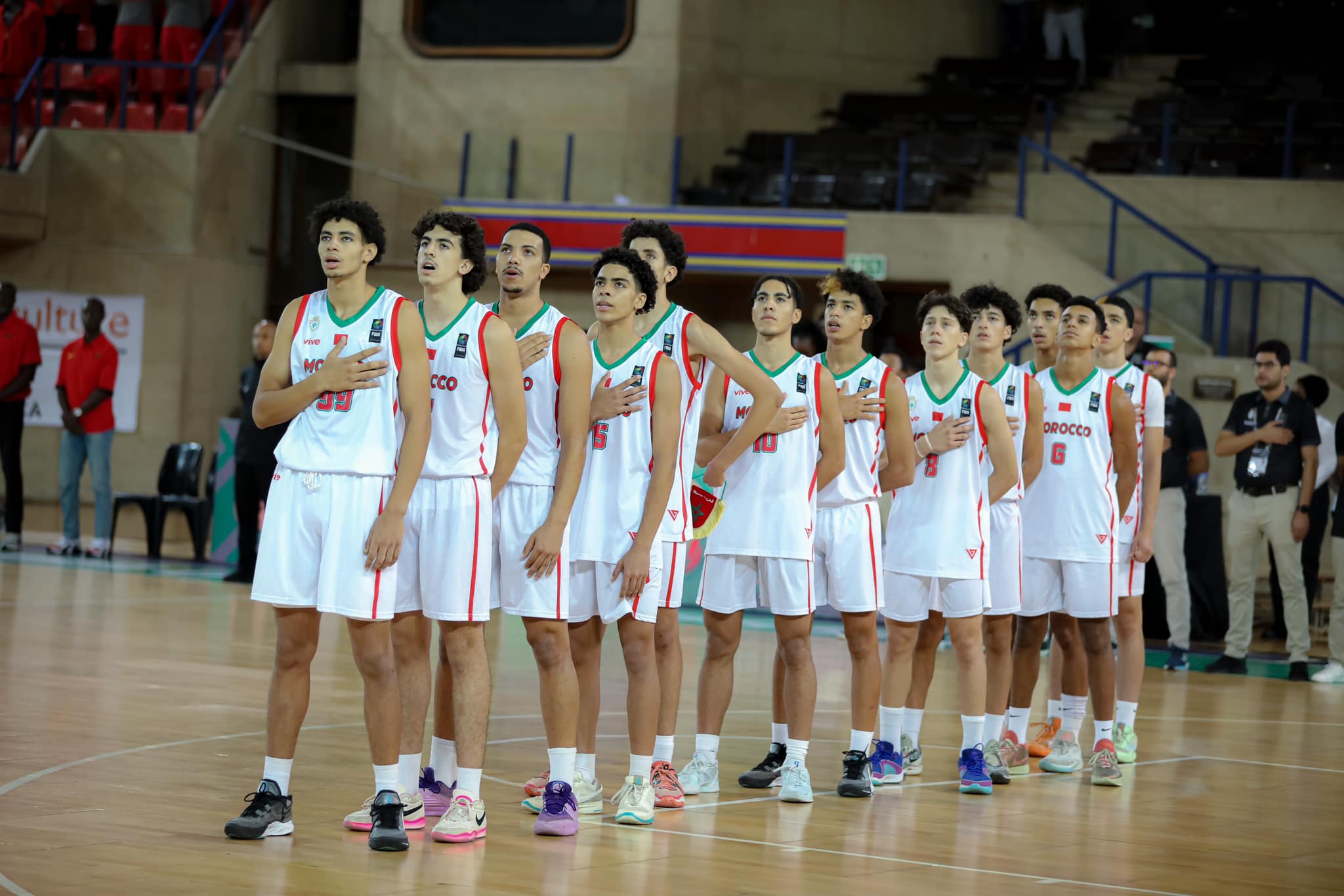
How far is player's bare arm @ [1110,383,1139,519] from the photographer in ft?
26.8

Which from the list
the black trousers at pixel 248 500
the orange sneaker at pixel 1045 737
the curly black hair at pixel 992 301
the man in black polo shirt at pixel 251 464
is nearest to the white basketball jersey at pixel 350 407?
the curly black hair at pixel 992 301

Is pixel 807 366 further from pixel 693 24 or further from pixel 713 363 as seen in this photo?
pixel 693 24

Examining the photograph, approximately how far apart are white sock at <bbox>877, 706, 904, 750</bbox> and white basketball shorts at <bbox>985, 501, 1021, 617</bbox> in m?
0.69

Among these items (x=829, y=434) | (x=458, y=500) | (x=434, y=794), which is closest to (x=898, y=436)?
(x=829, y=434)

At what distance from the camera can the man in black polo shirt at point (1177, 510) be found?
38.8 feet

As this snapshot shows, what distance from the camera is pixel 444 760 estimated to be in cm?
630

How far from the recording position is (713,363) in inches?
282

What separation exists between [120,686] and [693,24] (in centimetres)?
1361

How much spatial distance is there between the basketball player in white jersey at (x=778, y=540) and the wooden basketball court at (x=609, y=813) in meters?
0.33

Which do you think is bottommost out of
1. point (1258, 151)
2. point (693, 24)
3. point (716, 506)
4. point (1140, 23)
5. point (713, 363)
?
point (716, 506)

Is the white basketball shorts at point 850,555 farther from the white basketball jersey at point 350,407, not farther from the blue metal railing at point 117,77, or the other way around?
the blue metal railing at point 117,77

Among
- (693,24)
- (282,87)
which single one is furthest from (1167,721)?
(282,87)

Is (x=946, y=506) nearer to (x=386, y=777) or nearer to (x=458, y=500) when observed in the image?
(x=458, y=500)

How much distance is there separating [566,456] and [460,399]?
1.38 ft
